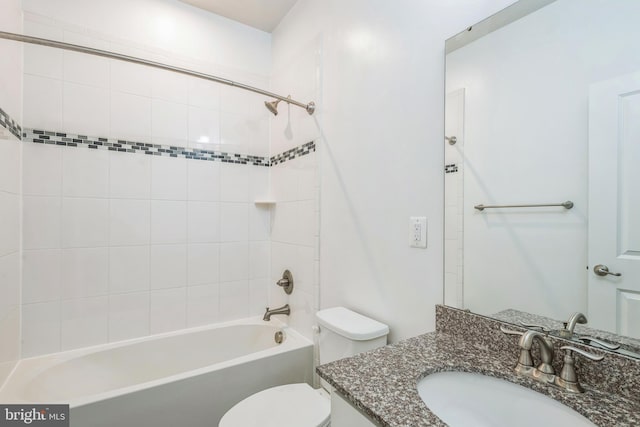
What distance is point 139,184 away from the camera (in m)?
1.84

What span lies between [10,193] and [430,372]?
1964 millimetres

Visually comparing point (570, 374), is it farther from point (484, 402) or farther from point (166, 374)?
point (166, 374)

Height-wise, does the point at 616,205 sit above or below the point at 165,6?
below

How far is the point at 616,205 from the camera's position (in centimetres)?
68

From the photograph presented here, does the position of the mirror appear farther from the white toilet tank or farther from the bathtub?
the bathtub

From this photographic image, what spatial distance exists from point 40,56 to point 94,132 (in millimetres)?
448

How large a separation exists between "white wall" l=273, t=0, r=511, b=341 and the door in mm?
412

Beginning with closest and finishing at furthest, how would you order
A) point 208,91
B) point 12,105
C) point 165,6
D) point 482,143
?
point 482,143
point 12,105
point 165,6
point 208,91

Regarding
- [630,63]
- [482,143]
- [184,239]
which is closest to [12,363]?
[184,239]

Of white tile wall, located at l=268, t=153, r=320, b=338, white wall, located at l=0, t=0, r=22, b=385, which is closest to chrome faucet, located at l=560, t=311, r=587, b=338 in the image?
white tile wall, located at l=268, t=153, r=320, b=338

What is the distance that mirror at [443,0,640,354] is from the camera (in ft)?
2.23

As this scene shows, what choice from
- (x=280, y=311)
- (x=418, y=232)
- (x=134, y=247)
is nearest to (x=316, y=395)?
(x=280, y=311)

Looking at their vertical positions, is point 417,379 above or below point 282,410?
above

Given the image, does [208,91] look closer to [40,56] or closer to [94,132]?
[94,132]
